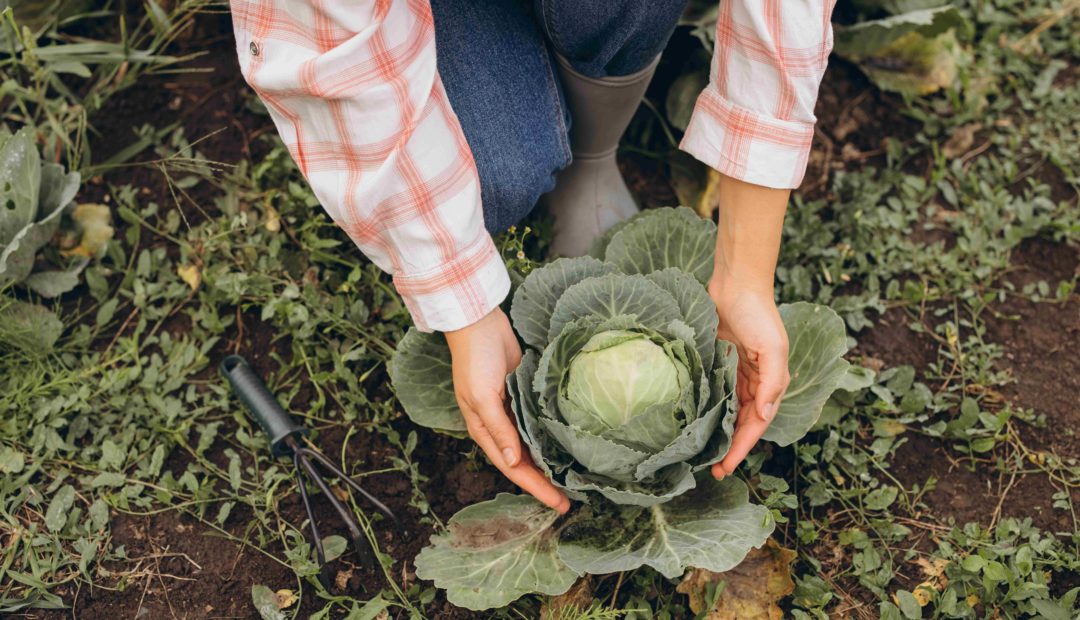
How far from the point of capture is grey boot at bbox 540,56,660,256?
6.96 ft

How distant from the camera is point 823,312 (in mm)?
1799

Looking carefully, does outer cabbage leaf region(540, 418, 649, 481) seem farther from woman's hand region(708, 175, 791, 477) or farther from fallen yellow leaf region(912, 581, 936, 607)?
fallen yellow leaf region(912, 581, 936, 607)

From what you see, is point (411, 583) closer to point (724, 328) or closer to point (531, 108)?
point (724, 328)

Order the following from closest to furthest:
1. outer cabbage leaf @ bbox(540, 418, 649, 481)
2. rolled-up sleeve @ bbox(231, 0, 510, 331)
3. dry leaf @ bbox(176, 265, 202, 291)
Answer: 1. rolled-up sleeve @ bbox(231, 0, 510, 331)
2. outer cabbage leaf @ bbox(540, 418, 649, 481)
3. dry leaf @ bbox(176, 265, 202, 291)

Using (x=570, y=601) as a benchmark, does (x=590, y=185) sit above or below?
above

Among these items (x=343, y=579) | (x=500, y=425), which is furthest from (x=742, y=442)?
(x=343, y=579)

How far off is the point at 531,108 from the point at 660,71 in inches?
30.0

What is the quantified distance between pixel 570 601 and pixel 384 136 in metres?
1.06

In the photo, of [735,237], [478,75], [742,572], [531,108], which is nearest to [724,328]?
[735,237]

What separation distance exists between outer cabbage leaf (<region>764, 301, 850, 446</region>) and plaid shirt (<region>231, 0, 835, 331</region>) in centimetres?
34

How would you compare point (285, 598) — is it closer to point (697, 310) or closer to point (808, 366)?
point (697, 310)

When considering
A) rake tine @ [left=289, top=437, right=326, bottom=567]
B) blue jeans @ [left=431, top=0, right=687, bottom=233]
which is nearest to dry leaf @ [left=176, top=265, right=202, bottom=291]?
rake tine @ [left=289, top=437, right=326, bottom=567]

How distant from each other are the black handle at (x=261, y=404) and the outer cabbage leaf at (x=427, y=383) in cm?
29

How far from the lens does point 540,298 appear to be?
1769mm
